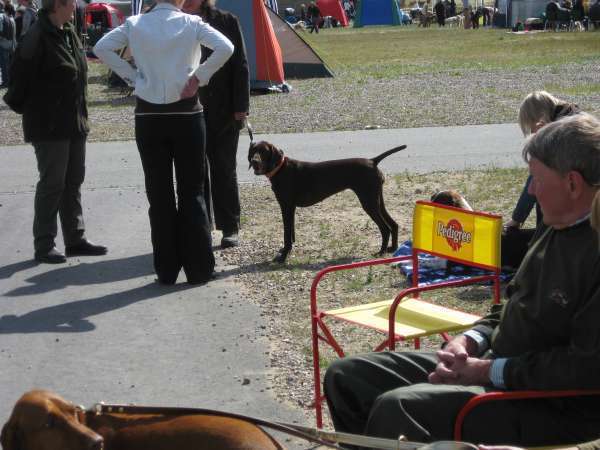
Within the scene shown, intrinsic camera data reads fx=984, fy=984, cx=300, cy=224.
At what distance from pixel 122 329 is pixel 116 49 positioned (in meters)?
1.97

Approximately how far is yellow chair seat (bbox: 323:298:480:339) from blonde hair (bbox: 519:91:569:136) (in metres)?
1.55

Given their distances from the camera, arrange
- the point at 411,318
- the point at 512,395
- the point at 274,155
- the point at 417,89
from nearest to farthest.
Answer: the point at 512,395, the point at 411,318, the point at 274,155, the point at 417,89

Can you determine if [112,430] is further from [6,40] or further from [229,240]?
[6,40]

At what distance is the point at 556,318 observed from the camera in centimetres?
309

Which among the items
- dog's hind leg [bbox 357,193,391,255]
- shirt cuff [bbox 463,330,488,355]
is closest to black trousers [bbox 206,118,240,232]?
dog's hind leg [bbox 357,193,391,255]

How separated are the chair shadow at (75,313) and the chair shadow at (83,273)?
1.34 ft

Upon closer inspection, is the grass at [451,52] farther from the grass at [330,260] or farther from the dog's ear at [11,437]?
the dog's ear at [11,437]

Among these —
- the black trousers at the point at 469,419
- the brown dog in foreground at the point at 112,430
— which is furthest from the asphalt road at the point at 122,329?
the brown dog in foreground at the point at 112,430

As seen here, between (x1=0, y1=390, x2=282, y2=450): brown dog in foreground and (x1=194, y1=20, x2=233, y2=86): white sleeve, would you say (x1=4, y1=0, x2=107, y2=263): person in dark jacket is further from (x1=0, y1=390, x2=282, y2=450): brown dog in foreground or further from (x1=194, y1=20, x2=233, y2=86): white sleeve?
(x1=0, y1=390, x2=282, y2=450): brown dog in foreground

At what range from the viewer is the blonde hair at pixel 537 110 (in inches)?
225

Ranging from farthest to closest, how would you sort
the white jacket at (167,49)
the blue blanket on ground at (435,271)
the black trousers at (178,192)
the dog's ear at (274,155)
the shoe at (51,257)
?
the shoe at (51,257)
the dog's ear at (274,155)
the blue blanket on ground at (435,271)
the black trousers at (178,192)
the white jacket at (167,49)

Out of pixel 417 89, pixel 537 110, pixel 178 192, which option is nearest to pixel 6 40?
pixel 417 89

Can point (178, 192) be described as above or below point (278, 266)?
above

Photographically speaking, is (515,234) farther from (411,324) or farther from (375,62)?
(375,62)
